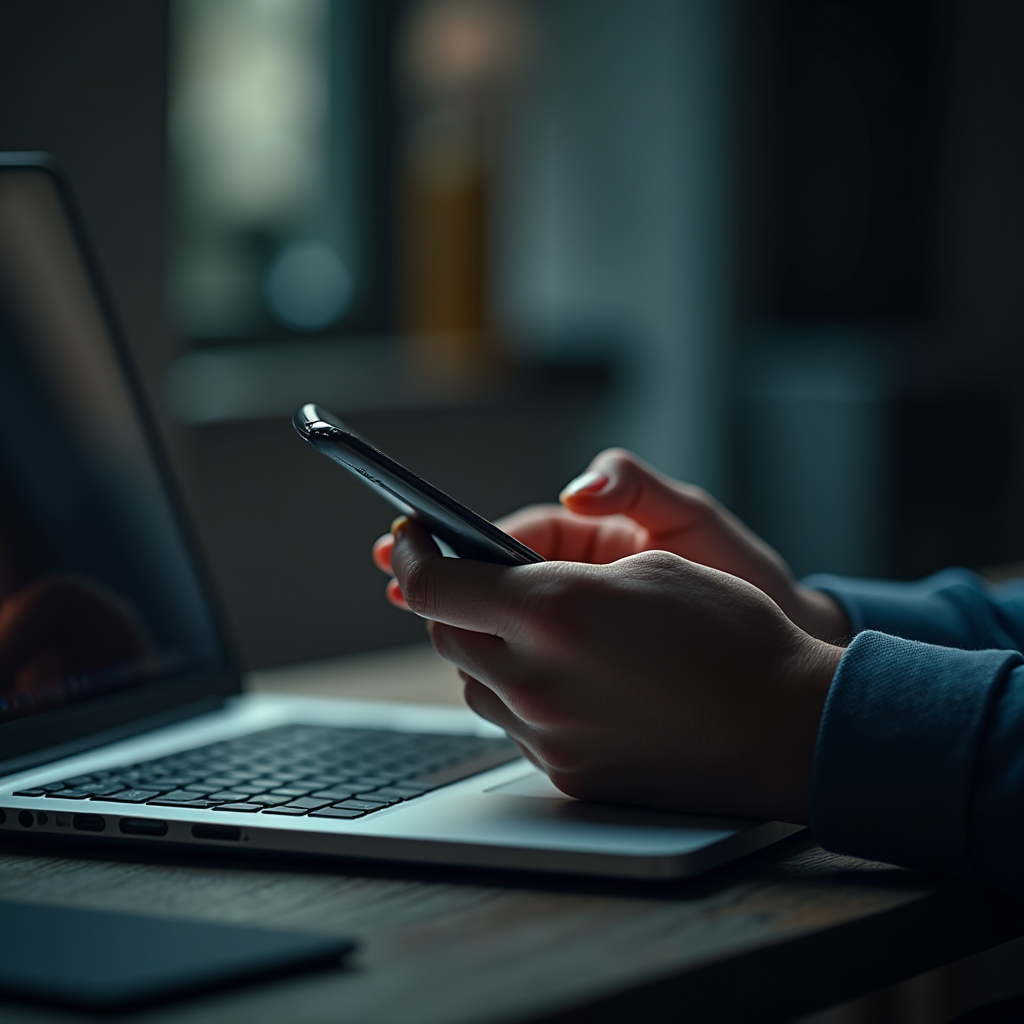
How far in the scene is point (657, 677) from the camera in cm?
59

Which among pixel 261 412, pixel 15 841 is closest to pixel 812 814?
pixel 15 841

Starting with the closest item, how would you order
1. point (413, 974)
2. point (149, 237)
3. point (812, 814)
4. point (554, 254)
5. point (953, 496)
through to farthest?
point (413, 974) < point (812, 814) < point (149, 237) < point (953, 496) < point (554, 254)

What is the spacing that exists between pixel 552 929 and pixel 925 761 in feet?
0.55

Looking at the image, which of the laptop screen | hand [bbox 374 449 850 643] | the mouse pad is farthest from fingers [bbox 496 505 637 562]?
the mouse pad

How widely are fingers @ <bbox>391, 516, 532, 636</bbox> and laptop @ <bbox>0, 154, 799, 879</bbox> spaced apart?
0.27 ft

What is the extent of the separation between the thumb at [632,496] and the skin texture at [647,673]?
0.21 meters

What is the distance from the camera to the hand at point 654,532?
2.83ft

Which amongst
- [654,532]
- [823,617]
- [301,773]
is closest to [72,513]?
[301,773]

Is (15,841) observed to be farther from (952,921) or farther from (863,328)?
(863,328)

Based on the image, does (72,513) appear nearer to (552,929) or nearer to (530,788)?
(530,788)

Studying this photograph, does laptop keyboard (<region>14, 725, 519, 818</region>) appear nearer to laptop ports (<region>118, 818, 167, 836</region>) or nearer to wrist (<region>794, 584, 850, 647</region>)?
laptop ports (<region>118, 818, 167, 836</region>)

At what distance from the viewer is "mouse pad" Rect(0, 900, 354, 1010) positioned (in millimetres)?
423

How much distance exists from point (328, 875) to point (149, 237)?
0.89 metres

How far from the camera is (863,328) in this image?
143 inches
